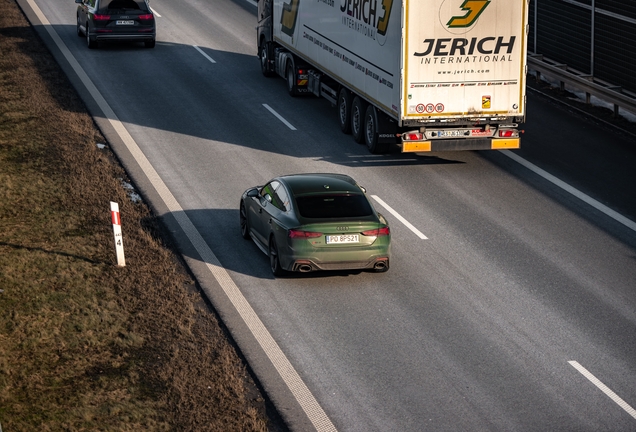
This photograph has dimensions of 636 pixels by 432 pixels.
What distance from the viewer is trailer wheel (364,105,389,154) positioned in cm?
2197

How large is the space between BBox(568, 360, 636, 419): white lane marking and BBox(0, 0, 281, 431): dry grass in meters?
3.94

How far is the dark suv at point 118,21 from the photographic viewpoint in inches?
1248

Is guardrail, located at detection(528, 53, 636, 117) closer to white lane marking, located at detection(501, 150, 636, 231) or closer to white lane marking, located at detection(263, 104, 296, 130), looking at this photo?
white lane marking, located at detection(501, 150, 636, 231)

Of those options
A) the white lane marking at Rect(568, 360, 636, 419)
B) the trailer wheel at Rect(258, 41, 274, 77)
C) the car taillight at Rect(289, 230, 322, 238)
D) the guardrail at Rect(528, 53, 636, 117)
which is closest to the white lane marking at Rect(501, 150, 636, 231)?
the guardrail at Rect(528, 53, 636, 117)

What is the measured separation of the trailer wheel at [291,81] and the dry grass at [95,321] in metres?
7.02

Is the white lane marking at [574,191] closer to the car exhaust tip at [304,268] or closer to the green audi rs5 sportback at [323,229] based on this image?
the green audi rs5 sportback at [323,229]

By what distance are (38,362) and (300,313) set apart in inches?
144

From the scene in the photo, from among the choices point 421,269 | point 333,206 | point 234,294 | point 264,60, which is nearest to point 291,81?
point 264,60

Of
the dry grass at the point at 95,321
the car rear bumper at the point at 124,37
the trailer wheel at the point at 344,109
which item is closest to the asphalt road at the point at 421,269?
the trailer wheel at the point at 344,109

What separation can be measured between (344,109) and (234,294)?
9992 mm

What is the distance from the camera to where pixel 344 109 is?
24.0m

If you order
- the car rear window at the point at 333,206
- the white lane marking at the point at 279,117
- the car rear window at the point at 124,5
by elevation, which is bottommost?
the white lane marking at the point at 279,117

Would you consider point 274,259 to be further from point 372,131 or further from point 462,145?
point 372,131

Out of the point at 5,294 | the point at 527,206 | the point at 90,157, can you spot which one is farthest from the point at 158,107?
the point at 5,294
